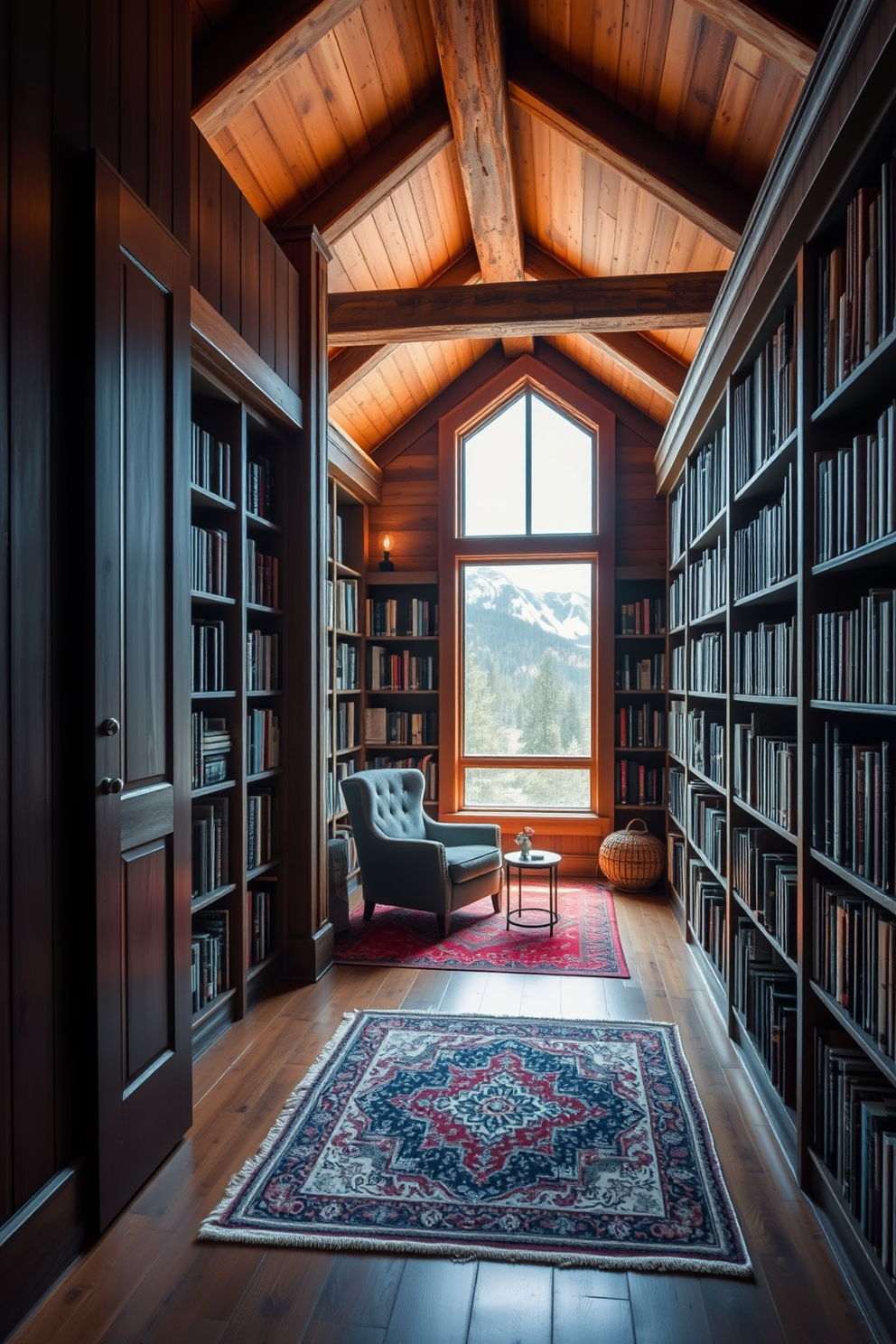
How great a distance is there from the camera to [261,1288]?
1.84m

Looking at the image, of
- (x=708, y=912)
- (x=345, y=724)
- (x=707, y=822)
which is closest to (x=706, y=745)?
(x=707, y=822)

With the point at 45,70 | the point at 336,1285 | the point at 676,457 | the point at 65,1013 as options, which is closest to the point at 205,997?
the point at 65,1013

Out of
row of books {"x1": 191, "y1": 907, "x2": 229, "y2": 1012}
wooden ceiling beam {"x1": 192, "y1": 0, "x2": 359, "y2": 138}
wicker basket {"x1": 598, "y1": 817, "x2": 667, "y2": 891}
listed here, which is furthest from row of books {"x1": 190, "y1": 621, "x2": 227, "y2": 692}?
wicker basket {"x1": 598, "y1": 817, "x2": 667, "y2": 891}

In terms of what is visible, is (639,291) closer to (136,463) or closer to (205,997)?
(136,463)

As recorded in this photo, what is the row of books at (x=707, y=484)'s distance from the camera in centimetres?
362

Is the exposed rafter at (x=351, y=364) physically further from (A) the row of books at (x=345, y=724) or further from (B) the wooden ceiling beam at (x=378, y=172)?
(A) the row of books at (x=345, y=724)

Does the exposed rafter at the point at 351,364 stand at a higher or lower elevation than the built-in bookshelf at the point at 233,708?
higher

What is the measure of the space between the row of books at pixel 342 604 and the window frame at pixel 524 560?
0.70 meters

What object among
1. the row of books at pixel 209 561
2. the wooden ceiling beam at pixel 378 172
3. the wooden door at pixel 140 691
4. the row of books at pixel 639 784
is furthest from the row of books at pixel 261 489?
the row of books at pixel 639 784

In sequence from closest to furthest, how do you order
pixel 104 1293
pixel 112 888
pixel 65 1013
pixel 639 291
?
pixel 104 1293
pixel 65 1013
pixel 112 888
pixel 639 291

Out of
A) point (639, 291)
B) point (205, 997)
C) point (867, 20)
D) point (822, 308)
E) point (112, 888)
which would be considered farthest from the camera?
point (639, 291)

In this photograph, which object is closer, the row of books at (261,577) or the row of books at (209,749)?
the row of books at (209,749)

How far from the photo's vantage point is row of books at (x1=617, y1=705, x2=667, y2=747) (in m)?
6.12

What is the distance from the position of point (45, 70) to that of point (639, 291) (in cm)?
339
